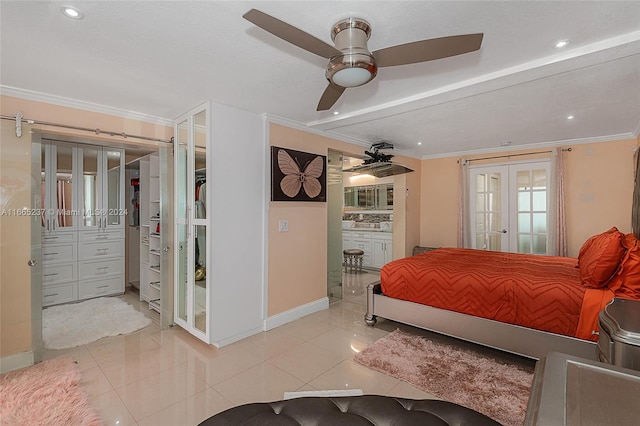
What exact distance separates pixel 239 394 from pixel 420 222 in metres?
4.89

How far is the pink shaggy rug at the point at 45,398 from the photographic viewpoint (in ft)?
6.34

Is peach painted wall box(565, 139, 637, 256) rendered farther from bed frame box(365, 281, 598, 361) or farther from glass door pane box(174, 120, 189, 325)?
glass door pane box(174, 120, 189, 325)

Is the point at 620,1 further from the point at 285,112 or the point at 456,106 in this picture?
the point at 285,112

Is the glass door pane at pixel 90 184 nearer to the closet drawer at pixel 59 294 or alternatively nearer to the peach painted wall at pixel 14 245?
the closet drawer at pixel 59 294

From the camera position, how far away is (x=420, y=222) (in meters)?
6.15

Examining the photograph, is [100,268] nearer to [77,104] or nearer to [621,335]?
[77,104]

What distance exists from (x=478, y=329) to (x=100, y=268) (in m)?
5.11

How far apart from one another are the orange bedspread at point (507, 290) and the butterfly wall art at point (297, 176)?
1.36 metres

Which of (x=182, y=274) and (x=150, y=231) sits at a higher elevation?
(x=150, y=231)

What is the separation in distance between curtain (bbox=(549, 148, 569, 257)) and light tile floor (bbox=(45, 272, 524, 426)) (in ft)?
9.68

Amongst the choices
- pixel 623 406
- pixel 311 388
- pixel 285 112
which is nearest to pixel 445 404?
pixel 623 406

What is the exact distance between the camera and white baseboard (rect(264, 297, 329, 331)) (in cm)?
347

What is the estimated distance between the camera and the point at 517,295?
8.66 ft

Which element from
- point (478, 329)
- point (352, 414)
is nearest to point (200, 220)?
point (352, 414)
